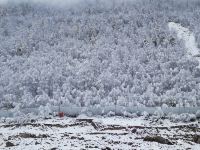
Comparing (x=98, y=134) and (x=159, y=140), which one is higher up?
(x=159, y=140)

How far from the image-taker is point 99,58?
2970 inches

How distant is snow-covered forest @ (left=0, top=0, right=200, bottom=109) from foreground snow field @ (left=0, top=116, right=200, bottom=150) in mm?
9411

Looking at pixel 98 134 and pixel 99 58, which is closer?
pixel 98 134

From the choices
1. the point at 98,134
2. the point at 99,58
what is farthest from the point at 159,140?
the point at 99,58

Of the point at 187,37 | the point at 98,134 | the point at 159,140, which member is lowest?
the point at 98,134

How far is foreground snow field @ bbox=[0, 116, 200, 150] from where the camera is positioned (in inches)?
1256

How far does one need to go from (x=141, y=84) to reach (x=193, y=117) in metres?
16.8

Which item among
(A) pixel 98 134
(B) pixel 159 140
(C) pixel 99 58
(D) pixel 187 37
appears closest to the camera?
(B) pixel 159 140

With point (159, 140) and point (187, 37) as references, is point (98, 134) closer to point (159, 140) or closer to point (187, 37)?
point (159, 140)

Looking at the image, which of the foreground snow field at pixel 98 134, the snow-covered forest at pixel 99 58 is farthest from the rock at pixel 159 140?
the snow-covered forest at pixel 99 58

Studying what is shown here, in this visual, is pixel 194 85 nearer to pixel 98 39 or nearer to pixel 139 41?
pixel 139 41

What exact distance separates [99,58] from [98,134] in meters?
38.2

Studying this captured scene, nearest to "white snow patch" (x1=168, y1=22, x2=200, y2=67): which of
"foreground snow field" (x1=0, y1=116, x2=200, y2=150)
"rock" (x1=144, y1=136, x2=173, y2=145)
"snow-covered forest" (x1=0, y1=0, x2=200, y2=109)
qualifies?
"snow-covered forest" (x1=0, y1=0, x2=200, y2=109)

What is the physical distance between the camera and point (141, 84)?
210ft
